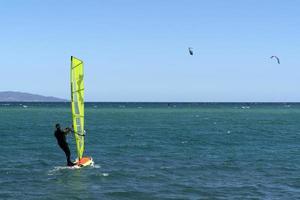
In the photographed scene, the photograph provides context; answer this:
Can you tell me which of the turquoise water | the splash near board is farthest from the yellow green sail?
the turquoise water

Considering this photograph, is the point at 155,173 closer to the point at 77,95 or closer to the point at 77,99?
the point at 77,99

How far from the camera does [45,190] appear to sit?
2192cm

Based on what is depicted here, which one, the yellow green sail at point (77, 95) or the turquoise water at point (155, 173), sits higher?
the yellow green sail at point (77, 95)

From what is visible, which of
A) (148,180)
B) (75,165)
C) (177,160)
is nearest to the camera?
(148,180)

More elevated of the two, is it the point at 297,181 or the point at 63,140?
the point at 63,140

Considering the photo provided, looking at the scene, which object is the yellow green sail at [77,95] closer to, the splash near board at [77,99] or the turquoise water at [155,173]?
the splash near board at [77,99]

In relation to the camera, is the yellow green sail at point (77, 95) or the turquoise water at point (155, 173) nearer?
the turquoise water at point (155, 173)

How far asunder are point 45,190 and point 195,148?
19021 millimetres

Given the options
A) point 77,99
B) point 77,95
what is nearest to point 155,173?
point 77,99

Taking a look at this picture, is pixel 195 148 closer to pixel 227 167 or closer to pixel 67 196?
pixel 227 167

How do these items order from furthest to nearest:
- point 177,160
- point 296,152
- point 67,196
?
point 296,152
point 177,160
point 67,196

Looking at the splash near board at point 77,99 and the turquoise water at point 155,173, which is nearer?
the turquoise water at point 155,173

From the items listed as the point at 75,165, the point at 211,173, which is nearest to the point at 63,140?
the point at 75,165

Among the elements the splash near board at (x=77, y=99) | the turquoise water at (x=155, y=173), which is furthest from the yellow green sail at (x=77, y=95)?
the turquoise water at (x=155, y=173)
